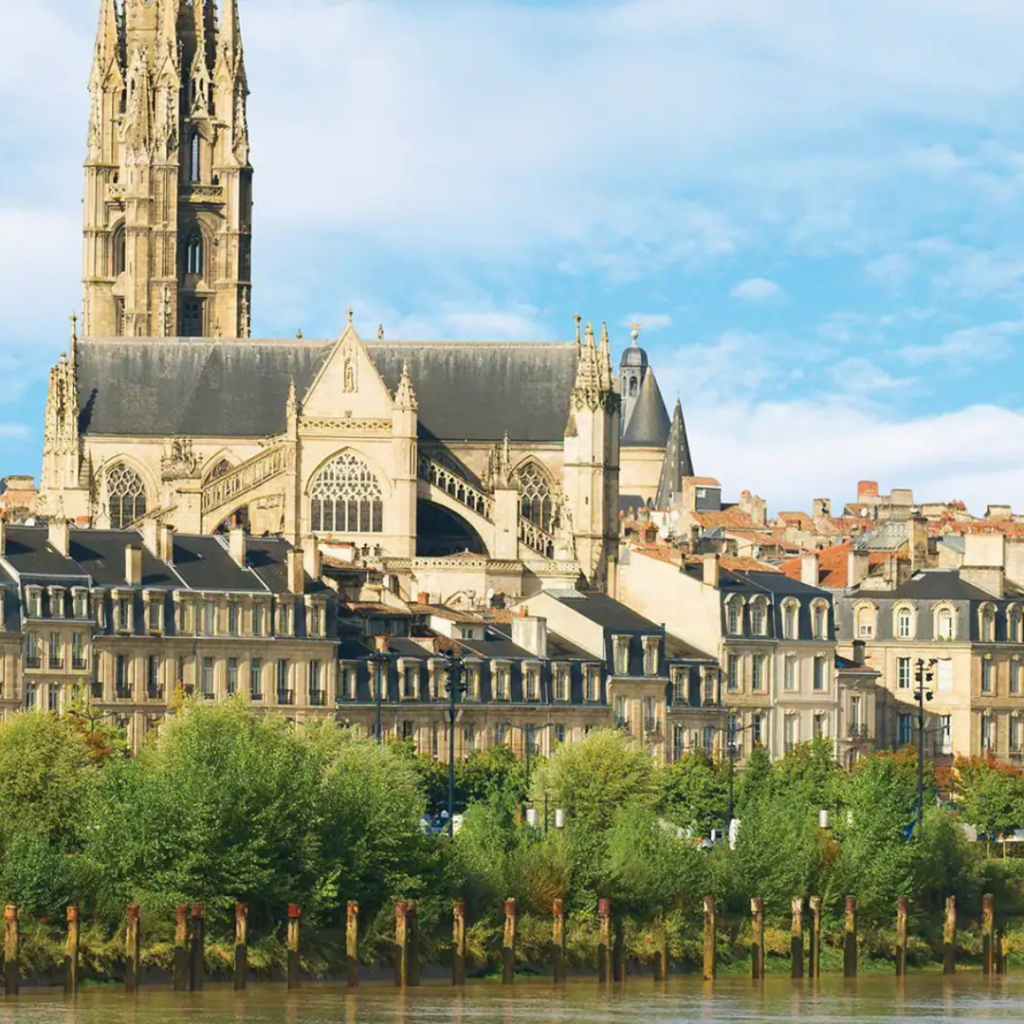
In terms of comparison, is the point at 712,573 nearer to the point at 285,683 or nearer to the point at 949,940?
the point at 285,683

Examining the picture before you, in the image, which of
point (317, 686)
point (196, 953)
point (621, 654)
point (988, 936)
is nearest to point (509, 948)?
point (196, 953)

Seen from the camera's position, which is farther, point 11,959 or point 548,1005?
point 548,1005

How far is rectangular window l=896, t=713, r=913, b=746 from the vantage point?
414 ft

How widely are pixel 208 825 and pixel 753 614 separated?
49.0 m

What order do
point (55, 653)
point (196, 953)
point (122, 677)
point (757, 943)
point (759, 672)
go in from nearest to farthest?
1. point (196, 953)
2. point (757, 943)
3. point (55, 653)
4. point (122, 677)
5. point (759, 672)

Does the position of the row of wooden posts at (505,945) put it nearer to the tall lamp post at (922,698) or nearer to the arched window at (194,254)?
the tall lamp post at (922,698)

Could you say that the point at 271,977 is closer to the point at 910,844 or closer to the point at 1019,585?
the point at 910,844

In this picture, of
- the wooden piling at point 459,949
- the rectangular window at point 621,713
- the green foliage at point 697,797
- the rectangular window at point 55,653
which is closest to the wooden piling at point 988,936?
the green foliage at point 697,797

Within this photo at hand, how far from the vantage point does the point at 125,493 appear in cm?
16025

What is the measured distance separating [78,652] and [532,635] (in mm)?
16127

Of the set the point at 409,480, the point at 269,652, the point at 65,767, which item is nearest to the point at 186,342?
the point at 409,480

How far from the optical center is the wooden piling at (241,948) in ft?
245

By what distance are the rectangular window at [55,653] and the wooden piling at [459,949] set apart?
96.6 feet

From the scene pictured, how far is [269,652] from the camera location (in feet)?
363
